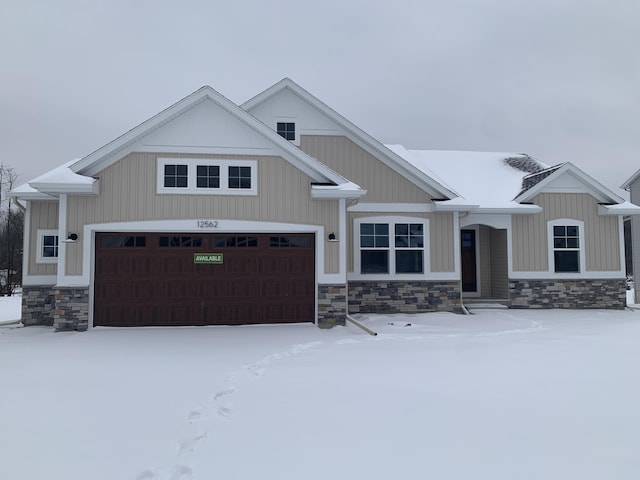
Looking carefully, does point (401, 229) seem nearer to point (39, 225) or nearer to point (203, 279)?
point (203, 279)

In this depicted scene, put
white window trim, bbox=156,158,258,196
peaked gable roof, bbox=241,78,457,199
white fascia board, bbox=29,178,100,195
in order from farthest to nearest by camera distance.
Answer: peaked gable roof, bbox=241,78,457,199 → white window trim, bbox=156,158,258,196 → white fascia board, bbox=29,178,100,195

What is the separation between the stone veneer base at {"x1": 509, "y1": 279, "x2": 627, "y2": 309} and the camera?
15969mm

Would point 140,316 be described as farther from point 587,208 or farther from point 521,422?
point 587,208

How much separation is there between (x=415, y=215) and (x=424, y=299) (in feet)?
8.63

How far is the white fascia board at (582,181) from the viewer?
1603 cm

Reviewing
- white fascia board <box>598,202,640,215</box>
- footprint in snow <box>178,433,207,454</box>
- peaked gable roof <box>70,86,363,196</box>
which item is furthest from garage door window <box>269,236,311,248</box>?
white fascia board <box>598,202,640,215</box>

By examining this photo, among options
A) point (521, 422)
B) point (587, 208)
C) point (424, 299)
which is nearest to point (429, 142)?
point (587, 208)

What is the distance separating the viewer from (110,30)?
68.4 feet

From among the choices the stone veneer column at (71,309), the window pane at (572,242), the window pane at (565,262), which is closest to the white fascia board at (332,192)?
the stone veneer column at (71,309)

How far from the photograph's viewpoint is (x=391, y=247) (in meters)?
14.9

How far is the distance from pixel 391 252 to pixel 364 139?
3700 millimetres

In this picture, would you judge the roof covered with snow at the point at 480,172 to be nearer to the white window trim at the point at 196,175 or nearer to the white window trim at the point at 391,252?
the white window trim at the point at 391,252

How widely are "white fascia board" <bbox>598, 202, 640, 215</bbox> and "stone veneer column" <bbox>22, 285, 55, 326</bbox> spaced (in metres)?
17.5

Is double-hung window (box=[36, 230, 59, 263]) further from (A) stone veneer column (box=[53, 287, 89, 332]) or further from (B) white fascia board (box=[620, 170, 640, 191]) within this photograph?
(B) white fascia board (box=[620, 170, 640, 191])
